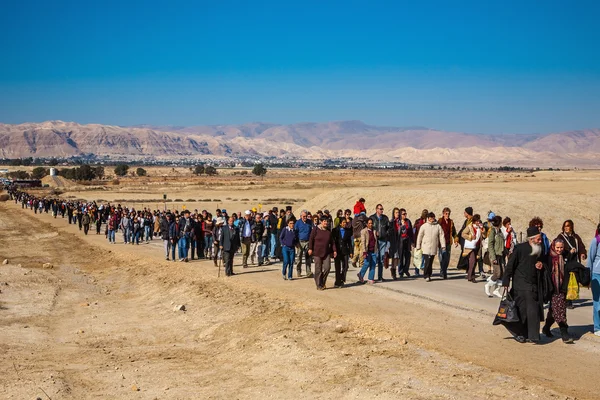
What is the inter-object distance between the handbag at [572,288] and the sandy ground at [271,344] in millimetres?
787

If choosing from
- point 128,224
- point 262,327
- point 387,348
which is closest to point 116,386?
point 262,327

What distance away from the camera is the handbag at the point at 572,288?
1052 centimetres

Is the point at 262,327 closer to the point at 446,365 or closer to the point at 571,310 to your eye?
the point at 446,365

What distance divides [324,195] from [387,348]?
35.9m

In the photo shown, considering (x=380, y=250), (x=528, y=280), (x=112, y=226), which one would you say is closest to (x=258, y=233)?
(x=380, y=250)

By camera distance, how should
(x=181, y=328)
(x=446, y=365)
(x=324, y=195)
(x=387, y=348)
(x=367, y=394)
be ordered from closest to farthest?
(x=367, y=394) → (x=446, y=365) → (x=387, y=348) → (x=181, y=328) → (x=324, y=195)

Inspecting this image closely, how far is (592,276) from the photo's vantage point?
11.0m

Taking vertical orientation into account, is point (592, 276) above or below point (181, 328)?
above

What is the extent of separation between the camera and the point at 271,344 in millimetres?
11484

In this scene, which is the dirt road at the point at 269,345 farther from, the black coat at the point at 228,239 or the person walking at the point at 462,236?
the black coat at the point at 228,239

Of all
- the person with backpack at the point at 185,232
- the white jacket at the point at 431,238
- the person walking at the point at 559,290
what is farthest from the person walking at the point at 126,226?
the person walking at the point at 559,290

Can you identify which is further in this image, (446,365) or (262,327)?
(262,327)

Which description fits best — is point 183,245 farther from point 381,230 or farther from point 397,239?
point 381,230

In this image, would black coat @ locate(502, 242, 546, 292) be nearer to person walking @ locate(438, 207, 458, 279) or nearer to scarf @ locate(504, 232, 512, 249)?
scarf @ locate(504, 232, 512, 249)
